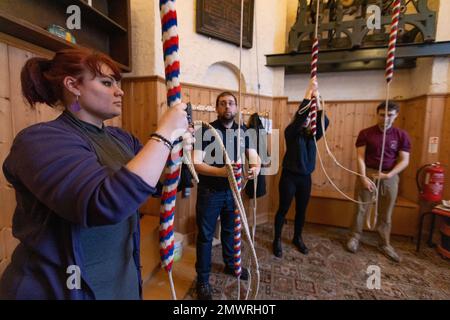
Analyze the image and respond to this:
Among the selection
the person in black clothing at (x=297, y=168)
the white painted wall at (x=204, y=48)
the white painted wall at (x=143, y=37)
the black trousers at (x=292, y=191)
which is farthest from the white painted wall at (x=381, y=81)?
the white painted wall at (x=143, y=37)

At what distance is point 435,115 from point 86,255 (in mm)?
3084

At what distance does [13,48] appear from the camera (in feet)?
3.33

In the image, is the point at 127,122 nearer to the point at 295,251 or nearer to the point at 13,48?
the point at 13,48

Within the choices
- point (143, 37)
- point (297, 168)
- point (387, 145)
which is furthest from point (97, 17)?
point (387, 145)

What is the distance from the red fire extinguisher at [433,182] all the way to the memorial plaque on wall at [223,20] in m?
2.22

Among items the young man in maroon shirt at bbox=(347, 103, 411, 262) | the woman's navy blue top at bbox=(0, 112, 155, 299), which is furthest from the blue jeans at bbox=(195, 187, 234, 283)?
the young man in maroon shirt at bbox=(347, 103, 411, 262)

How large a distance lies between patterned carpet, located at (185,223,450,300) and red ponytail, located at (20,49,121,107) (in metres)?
1.39

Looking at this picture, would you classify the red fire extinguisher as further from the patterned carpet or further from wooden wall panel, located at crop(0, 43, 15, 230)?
wooden wall panel, located at crop(0, 43, 15, 230)

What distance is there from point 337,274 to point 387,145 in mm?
1160

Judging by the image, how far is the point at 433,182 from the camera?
2.02 meters

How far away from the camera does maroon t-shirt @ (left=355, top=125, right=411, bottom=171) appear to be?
1835 mm

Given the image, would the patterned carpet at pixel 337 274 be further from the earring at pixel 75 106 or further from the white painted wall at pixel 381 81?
the white painted wall at pixel 381 81

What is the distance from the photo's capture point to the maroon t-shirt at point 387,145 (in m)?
1.83

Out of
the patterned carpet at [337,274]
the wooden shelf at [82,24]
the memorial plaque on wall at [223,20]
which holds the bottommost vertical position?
the patterned carpet at [337,274]
